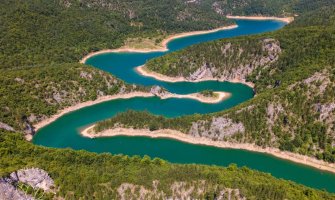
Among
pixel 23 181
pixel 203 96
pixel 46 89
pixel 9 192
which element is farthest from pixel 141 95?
pixel 9 192

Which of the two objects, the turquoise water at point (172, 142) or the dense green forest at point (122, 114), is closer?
the dense green forest at point (122, 114)

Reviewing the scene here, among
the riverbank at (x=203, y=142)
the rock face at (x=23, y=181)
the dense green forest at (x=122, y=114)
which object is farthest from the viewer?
the riverbank at (x=203, y=142)

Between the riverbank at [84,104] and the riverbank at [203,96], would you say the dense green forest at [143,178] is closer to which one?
the riverbank at [84,104]

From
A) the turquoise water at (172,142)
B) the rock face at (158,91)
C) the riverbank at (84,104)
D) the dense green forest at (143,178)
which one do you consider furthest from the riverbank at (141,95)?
the dense green forest at (143,178)

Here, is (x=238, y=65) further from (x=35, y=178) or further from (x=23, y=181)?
(x=23, y=181)

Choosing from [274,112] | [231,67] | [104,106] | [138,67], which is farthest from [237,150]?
[138,67]

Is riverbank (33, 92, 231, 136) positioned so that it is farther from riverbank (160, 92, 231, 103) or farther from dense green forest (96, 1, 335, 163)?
dense green forest (96, 1, 335, 163)
